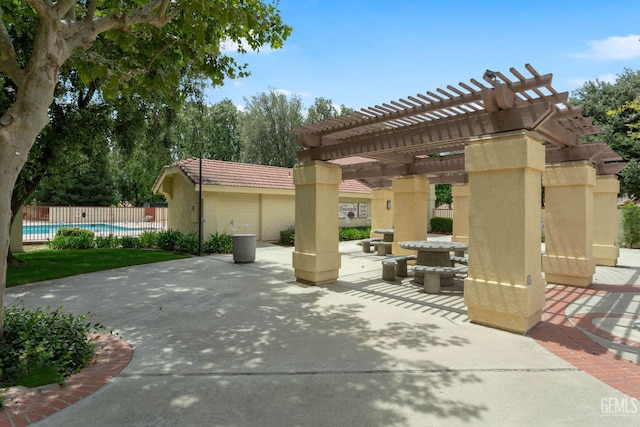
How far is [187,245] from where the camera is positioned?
15039mm

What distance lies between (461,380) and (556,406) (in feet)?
2.83

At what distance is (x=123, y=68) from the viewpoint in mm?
6664

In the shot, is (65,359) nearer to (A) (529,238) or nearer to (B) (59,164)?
(A) (529,238)

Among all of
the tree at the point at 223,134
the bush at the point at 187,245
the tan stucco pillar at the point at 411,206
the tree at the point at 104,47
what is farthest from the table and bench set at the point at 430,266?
the tree at the point at 223,134

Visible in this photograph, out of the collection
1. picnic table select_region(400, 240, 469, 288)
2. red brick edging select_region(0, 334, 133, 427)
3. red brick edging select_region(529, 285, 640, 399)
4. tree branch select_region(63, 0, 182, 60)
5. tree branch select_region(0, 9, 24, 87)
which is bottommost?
red brick edging select_region(0, 334, 133, 427)

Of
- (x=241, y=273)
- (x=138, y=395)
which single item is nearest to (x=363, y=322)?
(x=138, y=395)

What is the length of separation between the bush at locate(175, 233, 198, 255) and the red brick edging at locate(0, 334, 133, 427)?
418 inches

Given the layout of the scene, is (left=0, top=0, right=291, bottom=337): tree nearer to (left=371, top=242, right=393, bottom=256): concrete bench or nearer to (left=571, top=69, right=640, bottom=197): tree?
(left=371, top=242, right=393, bottom=256): concrete bench

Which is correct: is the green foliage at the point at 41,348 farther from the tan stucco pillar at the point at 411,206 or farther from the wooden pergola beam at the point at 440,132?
the tan stucco pillar at the point at 411,206

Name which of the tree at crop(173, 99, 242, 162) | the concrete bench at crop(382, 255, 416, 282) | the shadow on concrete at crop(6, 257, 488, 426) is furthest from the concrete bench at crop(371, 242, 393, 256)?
the tree at crop(173, 99, 242, 162)

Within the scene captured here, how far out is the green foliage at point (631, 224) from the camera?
16672mm

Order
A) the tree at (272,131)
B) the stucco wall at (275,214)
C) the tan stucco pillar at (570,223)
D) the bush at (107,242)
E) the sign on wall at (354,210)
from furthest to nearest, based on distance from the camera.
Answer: the tree at (272,131) < the sign on wall at (354,210) < the stucco wall at (275,214) < the bush at (107,242) < the tan stucco pillar at (570,223)

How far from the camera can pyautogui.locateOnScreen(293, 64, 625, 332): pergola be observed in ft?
17.4

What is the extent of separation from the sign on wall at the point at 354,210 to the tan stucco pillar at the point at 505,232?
1752 cm
